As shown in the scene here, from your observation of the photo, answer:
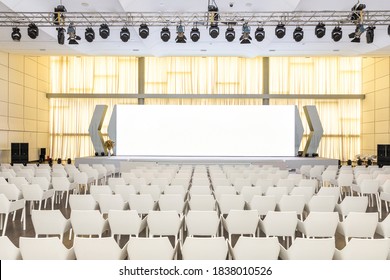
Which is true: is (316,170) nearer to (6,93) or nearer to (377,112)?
(377,112)

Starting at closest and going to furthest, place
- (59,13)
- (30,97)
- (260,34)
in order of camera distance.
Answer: (59,13)
(260,34)
(30,97)

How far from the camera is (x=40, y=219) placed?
459cm

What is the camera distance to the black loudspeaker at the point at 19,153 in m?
16.4

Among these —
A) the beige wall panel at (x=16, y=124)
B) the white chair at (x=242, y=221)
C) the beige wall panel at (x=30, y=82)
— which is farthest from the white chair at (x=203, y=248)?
the beige wall panel at (x=30, y=82)

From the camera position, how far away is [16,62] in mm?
17469

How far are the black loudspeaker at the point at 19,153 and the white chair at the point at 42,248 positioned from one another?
14756 mm

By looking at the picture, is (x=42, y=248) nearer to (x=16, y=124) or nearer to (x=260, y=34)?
(x=260, y=34)

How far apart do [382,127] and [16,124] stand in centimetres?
1866

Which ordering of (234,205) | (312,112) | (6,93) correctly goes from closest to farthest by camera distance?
(234,205), (6,93), (312,112)

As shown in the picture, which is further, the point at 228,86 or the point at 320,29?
the point at 228,86

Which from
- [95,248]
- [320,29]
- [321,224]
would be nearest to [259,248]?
[95,248]
